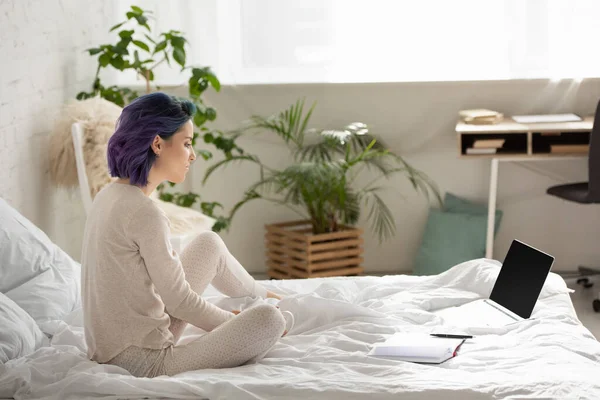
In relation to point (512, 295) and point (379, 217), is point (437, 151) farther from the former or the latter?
point (512, 295)

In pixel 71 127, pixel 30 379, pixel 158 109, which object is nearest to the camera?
pixel 30 379

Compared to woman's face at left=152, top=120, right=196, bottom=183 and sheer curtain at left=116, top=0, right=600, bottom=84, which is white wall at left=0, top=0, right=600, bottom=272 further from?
woman's face at left=152, top=120, right=196, bottom=183

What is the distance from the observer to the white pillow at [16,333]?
7.86 feet

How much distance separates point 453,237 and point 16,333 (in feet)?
9.32

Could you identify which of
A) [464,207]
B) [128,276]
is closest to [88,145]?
[128,276]

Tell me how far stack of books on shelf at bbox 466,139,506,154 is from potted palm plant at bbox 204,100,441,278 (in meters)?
0.46

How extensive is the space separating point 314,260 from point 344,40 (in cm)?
121

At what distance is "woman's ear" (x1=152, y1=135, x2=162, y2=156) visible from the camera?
2412 mm

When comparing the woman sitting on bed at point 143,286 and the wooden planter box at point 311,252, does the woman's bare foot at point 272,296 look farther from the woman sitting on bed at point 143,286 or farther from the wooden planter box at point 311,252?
the wooden planter box at point 311,252

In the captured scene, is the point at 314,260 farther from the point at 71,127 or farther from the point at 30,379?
the point at 30,379

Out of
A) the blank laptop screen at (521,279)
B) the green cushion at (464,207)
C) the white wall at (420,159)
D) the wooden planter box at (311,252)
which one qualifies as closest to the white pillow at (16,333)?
the blank laptop screen at (521,279)

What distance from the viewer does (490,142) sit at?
4.42 meters

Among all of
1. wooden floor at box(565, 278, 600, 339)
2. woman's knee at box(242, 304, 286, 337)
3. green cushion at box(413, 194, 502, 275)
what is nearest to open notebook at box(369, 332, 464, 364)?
woman's knee at box(242, 304, 286, 337)

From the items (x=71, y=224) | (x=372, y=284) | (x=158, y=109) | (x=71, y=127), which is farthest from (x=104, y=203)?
(x=71, y=224)
